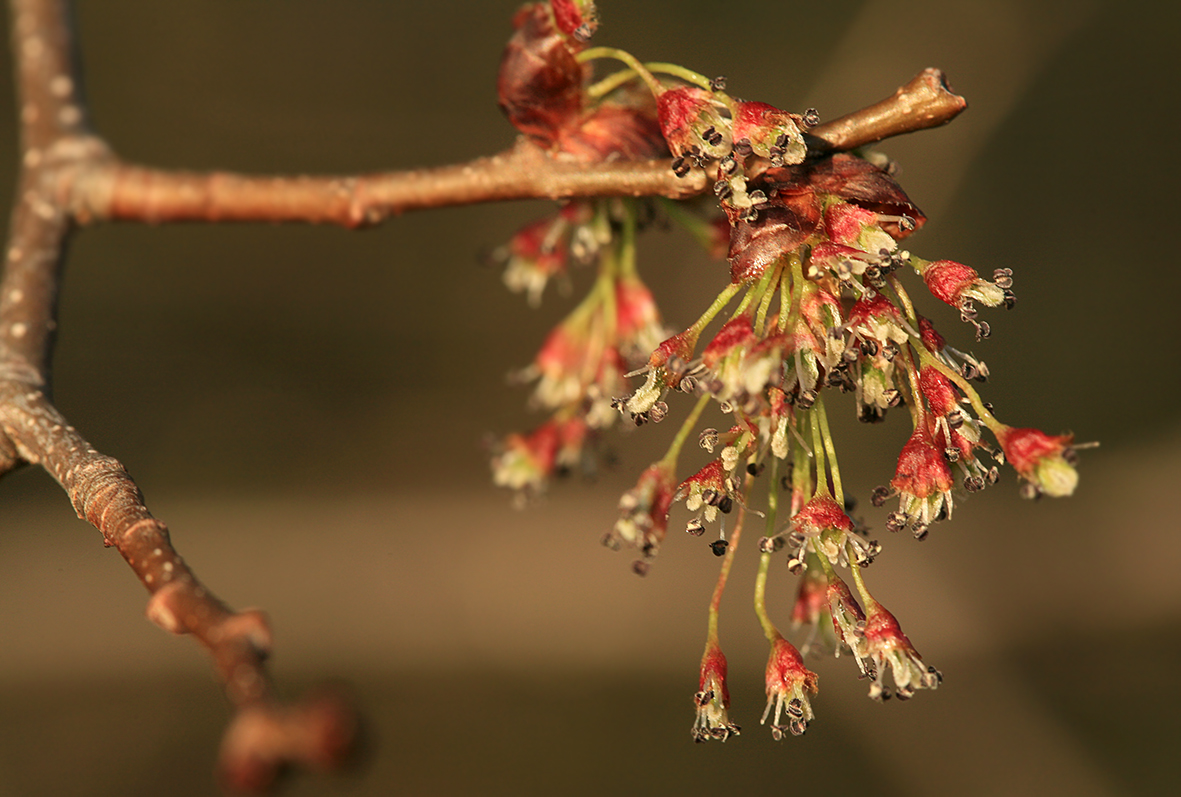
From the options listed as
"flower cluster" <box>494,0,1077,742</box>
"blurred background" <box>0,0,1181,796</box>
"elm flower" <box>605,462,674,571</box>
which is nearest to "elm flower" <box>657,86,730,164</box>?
"flower cluster" <box>494,0,1077,742</box>

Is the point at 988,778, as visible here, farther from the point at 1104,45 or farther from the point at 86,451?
the point at 86,451

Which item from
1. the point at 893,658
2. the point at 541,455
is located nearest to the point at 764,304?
the point at 893,658

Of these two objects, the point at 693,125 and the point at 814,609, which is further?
the point at 814,609

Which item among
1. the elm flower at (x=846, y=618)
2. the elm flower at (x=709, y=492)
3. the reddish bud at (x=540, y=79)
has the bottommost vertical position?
the elm flower at (x=846, y=618)

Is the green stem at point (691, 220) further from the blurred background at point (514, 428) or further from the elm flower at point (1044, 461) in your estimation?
the blurred background at point (514, 428)

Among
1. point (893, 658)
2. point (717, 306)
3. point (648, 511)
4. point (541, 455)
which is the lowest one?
point (893, 658)

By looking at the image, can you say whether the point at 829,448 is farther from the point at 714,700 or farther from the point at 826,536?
the point at 714,700

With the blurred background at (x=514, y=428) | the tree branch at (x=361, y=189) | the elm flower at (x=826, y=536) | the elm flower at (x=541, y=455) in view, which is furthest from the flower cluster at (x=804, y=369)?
the blurred background at (x=514, y=428)
